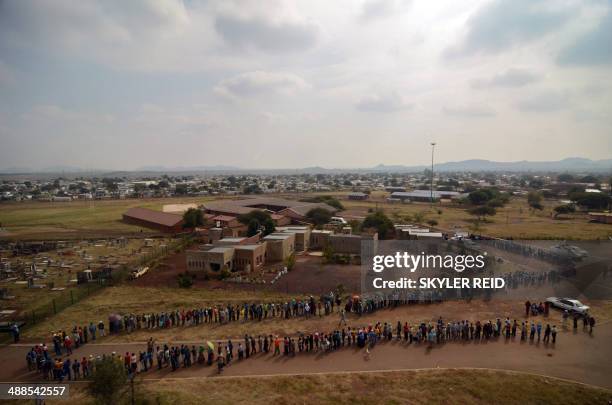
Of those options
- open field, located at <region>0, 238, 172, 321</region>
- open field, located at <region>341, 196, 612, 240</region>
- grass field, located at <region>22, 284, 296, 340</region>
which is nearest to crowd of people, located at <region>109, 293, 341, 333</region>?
grass field, located at <region>22, 284, 296, 340</region>

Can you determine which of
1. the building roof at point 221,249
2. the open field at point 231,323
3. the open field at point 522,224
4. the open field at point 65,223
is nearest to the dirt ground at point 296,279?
the open field at point 231,323

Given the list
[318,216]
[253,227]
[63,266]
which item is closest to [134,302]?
[63,266]

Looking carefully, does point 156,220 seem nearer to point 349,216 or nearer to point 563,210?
point 349,216

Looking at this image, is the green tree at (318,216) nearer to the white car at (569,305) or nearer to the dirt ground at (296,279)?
the dirt ground at (296,279)

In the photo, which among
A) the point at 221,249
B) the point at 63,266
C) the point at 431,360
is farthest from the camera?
the point at 63,266

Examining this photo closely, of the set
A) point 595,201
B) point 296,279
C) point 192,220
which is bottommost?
point 296,279
